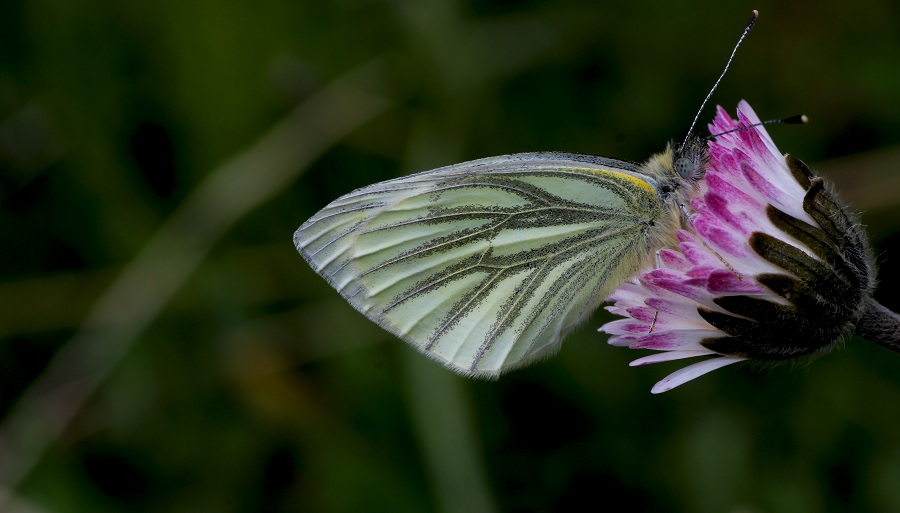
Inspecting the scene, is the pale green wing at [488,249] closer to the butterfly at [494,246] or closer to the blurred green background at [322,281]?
the butterfly at [494,246]

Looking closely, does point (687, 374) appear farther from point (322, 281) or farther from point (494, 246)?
point (322, 281)

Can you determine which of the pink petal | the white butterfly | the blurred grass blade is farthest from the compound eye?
the blurred grass blade

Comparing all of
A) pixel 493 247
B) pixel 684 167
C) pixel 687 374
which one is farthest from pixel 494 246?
pixel 687 374

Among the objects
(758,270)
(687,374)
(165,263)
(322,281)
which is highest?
(758,270)

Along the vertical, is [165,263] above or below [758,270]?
below

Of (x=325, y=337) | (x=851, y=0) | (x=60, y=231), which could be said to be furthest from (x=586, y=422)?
(x=60, y=231)

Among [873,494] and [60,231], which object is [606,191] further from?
[60,231]

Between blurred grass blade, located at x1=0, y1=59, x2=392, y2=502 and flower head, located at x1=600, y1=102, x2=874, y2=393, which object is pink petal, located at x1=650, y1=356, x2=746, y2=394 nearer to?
flower head, located at x1=600, y1=102, x2=874, y2=393
